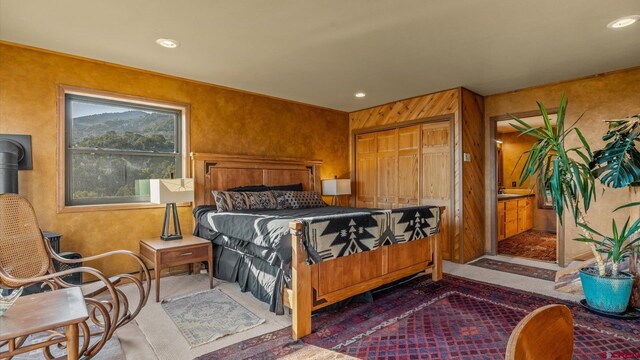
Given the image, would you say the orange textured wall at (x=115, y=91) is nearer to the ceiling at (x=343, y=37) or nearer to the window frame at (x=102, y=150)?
the window frame at (x=102, y=150)

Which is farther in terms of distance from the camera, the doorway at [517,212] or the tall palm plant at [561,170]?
the doorway at [517,212]

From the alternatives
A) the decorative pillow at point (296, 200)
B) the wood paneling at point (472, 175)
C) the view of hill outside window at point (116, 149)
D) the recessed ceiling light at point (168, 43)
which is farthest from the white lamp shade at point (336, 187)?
the recessed ceiling light at point (168, 43)

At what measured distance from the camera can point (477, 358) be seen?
2039mm

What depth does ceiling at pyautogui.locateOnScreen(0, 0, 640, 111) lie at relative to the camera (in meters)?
2.39

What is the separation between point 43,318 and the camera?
1.35m

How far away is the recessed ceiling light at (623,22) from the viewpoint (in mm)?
2531

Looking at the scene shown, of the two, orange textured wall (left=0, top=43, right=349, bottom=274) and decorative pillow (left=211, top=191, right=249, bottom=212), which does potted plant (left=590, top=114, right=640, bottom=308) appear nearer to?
decorative pillow (left=211, top=191, right=249, bottom=212)

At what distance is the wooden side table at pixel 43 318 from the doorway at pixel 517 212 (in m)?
4.68

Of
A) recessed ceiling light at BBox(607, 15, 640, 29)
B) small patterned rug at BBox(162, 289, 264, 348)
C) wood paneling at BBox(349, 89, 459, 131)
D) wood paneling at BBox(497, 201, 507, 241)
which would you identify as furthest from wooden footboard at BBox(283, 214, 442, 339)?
wood paneling at BBox(497, 201, 507, 241)

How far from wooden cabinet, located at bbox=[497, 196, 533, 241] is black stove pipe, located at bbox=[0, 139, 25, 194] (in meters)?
6.68

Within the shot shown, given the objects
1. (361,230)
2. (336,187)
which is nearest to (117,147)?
(361,230)

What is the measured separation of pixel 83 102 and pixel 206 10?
2120 mm

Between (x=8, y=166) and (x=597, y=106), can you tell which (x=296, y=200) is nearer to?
(x=8, y=166)

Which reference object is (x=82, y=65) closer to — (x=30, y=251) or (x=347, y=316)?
(x=30, y=251)
